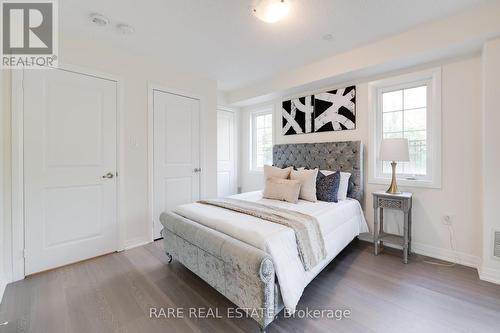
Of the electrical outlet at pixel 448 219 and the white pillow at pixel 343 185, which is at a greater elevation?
the white pillow at pixel 343 185

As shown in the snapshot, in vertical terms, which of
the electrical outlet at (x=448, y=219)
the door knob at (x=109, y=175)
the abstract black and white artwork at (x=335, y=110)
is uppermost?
the abstract black and white artwork at (x=335, y=110)

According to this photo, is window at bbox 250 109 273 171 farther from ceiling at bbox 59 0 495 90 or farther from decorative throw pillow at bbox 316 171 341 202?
decorative throw pillow at bbox 316 171 341 202

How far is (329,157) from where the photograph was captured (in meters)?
3.35

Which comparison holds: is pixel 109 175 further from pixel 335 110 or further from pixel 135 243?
pixel 335 110

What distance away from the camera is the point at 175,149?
3412 millimetres

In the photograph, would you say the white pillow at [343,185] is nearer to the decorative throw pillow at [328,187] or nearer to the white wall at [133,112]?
the decorative throw pillow at [328,187]

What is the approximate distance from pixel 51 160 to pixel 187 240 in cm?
169

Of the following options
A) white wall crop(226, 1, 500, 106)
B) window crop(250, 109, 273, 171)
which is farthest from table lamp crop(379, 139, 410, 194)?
window crop(250, 109, 273, 171)

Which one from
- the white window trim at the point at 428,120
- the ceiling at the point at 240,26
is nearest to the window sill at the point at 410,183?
the white window trim at the point at 428,120

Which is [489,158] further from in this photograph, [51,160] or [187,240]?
[51,160]

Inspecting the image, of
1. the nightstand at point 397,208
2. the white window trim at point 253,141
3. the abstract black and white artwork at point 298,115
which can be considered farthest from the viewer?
the white window trim at point 253,141

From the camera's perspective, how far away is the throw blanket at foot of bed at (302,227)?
1.76 meters

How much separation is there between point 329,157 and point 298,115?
3.12 ft

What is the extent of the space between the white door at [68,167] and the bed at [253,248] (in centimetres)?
94
